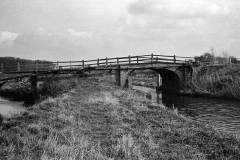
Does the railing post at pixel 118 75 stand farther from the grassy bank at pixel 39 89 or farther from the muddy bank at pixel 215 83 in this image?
the muddy bank at pixel 215 83

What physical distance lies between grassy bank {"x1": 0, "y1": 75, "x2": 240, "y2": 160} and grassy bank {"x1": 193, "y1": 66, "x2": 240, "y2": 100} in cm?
1794

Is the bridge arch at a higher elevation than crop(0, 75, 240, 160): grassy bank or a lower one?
higher

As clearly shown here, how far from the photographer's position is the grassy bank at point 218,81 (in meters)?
31.7

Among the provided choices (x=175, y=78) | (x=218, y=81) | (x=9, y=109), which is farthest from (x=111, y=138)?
(x=175, y=78)

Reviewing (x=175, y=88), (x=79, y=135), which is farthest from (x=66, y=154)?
(x=175, y=88)

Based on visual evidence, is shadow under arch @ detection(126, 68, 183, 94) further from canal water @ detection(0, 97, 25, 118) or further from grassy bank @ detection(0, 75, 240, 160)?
grassy bank @ detection(0, 75, 240, 160)

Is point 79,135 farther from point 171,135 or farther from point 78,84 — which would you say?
point 78,84

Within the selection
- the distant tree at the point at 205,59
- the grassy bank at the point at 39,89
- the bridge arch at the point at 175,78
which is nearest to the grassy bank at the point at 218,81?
the bridge arch at the point at 175,78

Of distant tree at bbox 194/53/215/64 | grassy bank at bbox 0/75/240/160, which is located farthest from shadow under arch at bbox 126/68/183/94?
grassy bank at bbox 0/75/240/160

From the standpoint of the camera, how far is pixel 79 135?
420 inches

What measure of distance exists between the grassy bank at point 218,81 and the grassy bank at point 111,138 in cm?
1794

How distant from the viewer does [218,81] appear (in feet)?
113

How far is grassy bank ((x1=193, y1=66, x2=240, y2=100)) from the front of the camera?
31.7 metres

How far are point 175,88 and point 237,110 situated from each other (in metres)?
16.7
